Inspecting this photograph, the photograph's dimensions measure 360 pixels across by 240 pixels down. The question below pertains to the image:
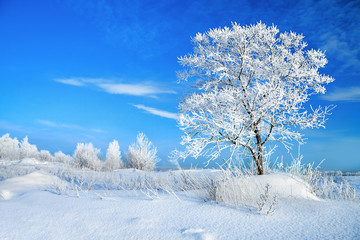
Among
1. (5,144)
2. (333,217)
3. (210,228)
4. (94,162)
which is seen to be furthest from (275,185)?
(5,144)

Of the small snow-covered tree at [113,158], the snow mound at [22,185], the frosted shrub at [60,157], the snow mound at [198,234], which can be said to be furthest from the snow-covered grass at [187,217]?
the frosted shrub at [60,157]

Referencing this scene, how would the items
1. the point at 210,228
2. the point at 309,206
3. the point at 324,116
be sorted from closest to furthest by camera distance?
the point at 210,228 → the point at 309,206 → the point at 324,116

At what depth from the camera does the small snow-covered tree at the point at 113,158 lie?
16775 millimetres

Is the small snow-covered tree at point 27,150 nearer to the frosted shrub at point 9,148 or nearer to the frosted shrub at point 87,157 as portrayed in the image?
the frosted shrub at point 9,148

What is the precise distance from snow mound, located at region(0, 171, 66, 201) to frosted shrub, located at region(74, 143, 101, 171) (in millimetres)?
9857

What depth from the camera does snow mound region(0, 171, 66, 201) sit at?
17.0 ft

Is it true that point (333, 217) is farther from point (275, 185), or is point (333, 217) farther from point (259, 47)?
point (259, 47)

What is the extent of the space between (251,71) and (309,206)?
3.90 meters

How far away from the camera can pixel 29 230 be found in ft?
9.95

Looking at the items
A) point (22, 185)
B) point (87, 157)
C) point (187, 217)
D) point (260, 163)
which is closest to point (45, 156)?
point (87, 157)

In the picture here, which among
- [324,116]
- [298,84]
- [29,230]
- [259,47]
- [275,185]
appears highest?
[259,47]

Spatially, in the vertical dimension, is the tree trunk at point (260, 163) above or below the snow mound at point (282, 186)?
above

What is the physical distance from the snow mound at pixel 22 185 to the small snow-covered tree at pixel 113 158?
979 centimetres

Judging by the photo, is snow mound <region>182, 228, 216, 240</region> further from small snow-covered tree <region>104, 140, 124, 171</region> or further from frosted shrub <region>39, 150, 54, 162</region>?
frosted shrub <region>39, 150, 54, 162</region>
